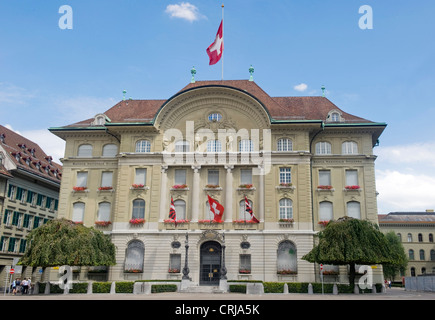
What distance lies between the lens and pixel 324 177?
3966 cm

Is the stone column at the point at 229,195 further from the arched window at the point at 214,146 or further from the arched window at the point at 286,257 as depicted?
the arched window at the point at 286,257

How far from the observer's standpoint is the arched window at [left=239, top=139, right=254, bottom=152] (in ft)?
130

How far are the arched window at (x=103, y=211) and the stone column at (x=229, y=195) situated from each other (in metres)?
11.1

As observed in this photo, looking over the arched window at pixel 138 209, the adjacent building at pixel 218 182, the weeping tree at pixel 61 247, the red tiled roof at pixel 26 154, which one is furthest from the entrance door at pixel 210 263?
the red tiled roof at pixel 26 154

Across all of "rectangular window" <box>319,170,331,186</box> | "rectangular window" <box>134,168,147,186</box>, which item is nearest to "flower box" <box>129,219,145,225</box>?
"rectangular window" <box>134,168,147,186</box>

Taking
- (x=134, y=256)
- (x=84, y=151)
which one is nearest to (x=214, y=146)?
(x=134, y=256)

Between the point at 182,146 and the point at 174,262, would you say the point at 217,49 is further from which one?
the point at 174,262

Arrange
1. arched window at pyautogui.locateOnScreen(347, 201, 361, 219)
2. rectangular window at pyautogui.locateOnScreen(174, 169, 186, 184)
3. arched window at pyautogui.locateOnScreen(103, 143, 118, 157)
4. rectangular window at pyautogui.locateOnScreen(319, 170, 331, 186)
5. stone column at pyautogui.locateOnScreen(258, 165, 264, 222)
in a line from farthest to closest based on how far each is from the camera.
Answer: arched window at pyautogui.locateOnScreen(103, 143, 118, 157) → rectangular window at pyautogui.locateOnScreen(174, 169, 186, 184) → rectangular window at pyautogui.locateOnScreen(319, 170, 331, 186) → arched window at pyautogui.locateOnScreen(347, 201, 361, 219) → stone column at pyautogui.locateOnScreen(258, 165, 264, 222)

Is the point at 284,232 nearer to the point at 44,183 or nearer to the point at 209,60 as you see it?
the point at 209,60

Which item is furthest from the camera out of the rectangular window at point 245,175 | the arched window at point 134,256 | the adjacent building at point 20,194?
the adjacent building at point 20,194

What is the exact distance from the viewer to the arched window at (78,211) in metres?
40.4

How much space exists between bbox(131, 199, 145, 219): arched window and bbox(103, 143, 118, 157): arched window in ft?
18.8

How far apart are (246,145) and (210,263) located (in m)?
11.1

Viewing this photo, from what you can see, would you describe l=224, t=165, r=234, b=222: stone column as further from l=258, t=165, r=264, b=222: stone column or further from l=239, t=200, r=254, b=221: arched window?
l=258, t=165, r=264, b=222: stone column
